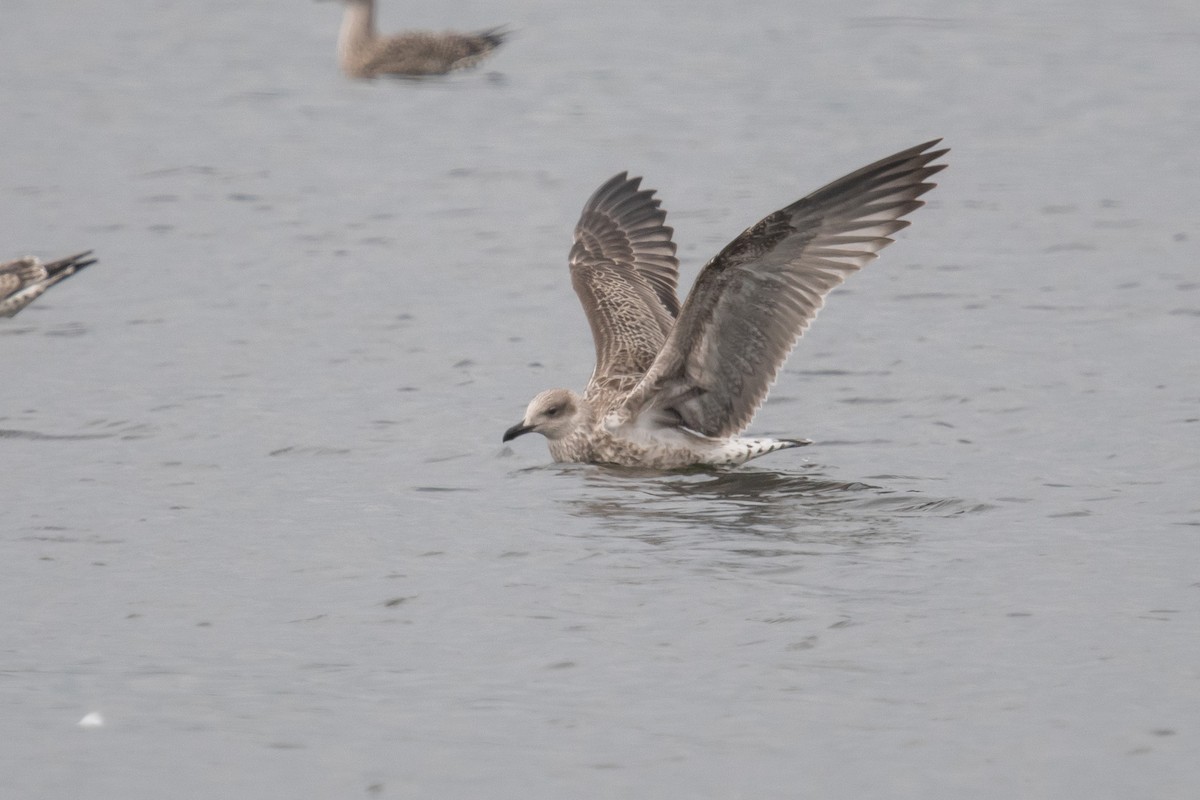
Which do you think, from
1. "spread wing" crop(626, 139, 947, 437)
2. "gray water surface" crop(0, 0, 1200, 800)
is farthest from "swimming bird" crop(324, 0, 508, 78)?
"spread wing" crop(626, 139, 947, 437)

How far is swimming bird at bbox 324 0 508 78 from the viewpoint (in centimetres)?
2281

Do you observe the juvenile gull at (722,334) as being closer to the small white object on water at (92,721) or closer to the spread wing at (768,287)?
the spread wing at (768,287)

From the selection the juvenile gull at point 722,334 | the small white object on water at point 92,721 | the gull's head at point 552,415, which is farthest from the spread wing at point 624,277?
the small white object on water at point 92,721

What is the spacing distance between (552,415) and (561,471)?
309 mm

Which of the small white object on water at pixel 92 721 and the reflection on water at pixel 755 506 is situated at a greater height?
the small white object on water at pixel 92 721

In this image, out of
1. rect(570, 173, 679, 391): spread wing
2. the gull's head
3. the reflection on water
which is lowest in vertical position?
the reflection on water

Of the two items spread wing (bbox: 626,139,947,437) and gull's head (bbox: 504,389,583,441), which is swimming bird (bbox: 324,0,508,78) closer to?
gull's head (bbox: 504,389,583,441)

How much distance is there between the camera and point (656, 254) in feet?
42.8

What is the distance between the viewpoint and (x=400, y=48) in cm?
2284

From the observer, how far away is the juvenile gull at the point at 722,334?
998cm

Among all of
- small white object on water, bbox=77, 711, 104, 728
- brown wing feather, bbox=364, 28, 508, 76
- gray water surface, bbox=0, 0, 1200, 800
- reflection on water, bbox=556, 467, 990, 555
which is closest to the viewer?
gray water surface, bbox=0, 0, 1200, 800

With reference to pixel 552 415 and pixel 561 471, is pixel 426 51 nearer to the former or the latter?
pixel 552 415

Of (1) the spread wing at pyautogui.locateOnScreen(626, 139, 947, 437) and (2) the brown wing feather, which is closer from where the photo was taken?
(1) the spread wing at pyautogui.locateOnScreen(626, 139, 947, 437)

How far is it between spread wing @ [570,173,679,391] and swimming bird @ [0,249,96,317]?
12.3 feet
